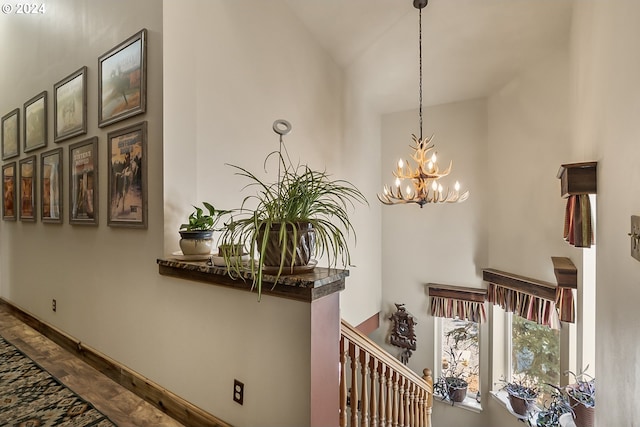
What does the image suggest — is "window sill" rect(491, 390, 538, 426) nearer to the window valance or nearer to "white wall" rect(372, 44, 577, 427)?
"white wall" rect(372, 44, 577, 427)

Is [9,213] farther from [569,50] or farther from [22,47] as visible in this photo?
[569,50]

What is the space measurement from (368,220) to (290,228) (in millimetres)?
3712

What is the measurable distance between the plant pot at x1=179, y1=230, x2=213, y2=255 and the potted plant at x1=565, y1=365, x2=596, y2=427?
11.5 ft

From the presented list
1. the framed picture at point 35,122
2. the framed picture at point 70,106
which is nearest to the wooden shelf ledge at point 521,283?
the framed picture at point 70,106

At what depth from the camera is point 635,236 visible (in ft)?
4.42

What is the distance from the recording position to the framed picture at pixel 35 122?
295 cm

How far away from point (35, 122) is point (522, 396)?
6.40 m

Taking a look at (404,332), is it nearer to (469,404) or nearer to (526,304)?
(469,404)

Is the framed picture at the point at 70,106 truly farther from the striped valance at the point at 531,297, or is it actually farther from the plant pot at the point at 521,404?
the plant pot at the point at 521,404

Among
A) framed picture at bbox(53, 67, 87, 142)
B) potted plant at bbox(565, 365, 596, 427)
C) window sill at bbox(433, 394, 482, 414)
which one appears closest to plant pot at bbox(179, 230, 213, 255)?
framed picture at bbox(53, 67, 87, 142)

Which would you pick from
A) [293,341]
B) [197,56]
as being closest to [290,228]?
[293,341]

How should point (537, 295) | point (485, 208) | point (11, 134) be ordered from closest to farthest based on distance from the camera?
point (11, 134) → point (537, 295) → point (485, 208)

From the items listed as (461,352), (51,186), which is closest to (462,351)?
(461,352)

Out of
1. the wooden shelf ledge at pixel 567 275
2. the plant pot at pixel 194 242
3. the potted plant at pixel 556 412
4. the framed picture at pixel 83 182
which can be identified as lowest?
the potted plant at pixel 556 412
